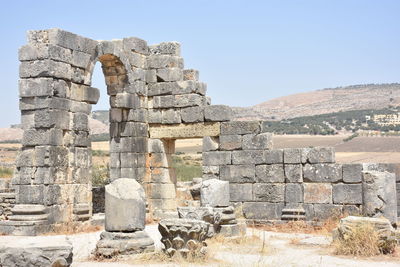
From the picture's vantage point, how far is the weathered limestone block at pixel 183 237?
8.73 metres

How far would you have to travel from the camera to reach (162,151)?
1592 centimetres

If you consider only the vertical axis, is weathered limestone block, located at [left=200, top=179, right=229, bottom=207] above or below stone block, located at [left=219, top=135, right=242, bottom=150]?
below

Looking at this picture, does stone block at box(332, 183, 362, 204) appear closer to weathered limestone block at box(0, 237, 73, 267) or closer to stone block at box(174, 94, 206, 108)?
stone block at box(174, 94, 206, 108)

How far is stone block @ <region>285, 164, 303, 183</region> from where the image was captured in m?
13.6

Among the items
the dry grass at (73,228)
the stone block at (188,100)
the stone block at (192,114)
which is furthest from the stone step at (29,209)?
the stone block at (188,100)

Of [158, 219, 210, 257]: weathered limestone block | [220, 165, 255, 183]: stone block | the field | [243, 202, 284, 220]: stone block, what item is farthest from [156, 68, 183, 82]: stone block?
the field

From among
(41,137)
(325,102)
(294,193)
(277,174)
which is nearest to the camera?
(41,137)

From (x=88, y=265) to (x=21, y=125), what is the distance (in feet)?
17.5

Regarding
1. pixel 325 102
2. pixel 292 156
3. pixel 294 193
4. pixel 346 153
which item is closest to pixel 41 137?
pixel 292 156

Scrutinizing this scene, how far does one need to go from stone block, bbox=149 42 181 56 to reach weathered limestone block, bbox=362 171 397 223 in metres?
6.72

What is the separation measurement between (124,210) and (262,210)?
5496 mm

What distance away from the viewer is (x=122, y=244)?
8.99 meters

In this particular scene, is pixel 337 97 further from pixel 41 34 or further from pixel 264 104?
pixel 41 34

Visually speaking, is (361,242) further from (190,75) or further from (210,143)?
(190,75)
